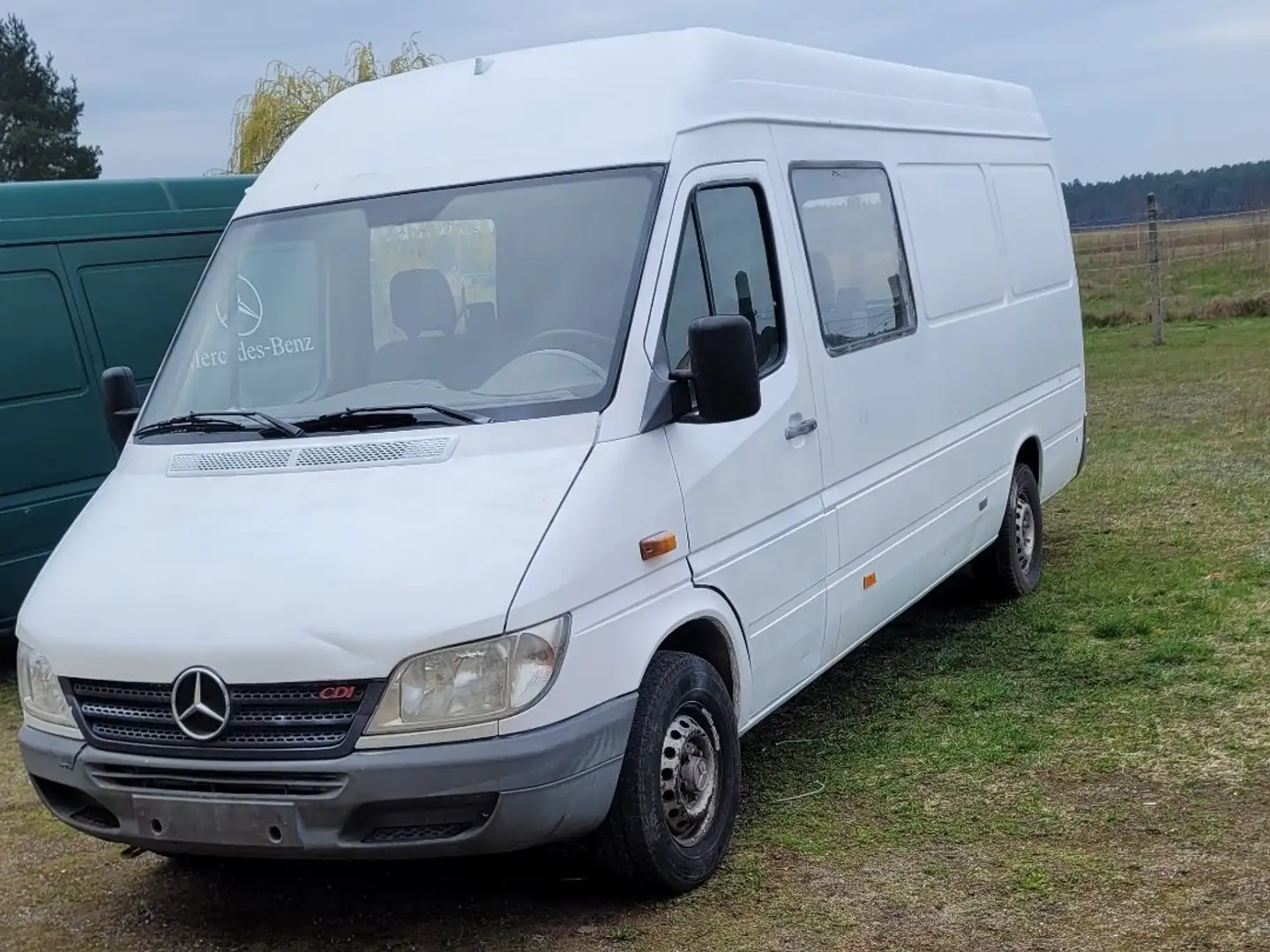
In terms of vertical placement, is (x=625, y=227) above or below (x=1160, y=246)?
above

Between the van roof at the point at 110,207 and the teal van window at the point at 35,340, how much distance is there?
25cm

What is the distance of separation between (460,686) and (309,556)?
58cm

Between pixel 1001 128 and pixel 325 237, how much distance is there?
177 inches

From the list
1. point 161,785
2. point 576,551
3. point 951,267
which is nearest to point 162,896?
point 161,785

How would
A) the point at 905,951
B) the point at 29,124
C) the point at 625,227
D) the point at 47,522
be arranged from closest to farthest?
the point at 905,951
the point at 625,227
the point at 47,522
the point at 29,124

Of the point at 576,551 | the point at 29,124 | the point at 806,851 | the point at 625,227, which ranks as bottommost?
the point at 806,851

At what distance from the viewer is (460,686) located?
400cm

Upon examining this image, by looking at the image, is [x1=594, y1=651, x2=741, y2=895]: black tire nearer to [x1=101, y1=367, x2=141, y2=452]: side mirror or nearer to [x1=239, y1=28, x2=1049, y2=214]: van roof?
[x1=239, y1=28, x2=1049, y2=214]: van roof

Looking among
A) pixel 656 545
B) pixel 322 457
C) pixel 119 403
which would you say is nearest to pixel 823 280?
pixel 656 545

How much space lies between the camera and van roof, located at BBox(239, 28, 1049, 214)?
16.8 ft

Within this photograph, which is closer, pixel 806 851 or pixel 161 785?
pixel 161 785

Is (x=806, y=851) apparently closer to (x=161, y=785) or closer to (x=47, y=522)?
(x=161, y=785)

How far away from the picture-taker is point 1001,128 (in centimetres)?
848

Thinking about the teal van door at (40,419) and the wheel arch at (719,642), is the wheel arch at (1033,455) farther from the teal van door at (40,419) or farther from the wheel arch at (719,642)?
the teal van door at (40,419)
